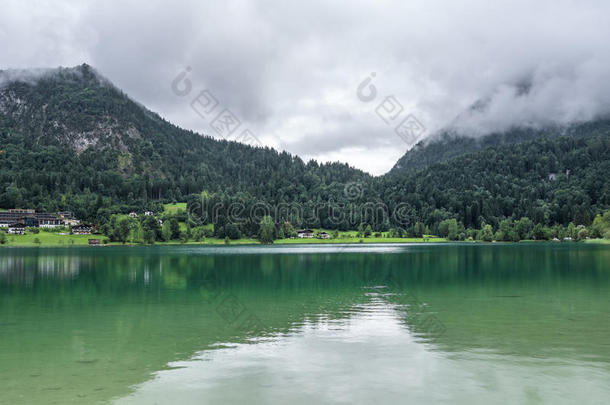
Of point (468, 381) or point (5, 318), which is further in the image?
point (5, 318)

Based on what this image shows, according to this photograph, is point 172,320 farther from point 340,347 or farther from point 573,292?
point 573,292

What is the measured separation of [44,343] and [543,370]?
860 inches

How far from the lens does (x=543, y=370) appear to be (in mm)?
17688

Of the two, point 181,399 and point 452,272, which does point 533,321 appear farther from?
point 452,272

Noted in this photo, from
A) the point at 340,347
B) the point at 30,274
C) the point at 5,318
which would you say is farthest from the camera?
the point at 30,274

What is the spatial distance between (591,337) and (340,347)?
12319 millimetres

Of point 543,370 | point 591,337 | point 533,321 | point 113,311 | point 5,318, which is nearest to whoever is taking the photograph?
point 543,370

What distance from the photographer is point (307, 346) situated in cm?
2172

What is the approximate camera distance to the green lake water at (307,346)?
15.6 m

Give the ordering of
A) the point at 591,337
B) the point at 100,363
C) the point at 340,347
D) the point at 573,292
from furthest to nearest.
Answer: the point at 573,292
the point at 591,337
the point at 340,347
the point at 100,363

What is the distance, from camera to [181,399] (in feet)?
49.2

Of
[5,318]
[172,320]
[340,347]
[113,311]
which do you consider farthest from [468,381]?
[5,318]

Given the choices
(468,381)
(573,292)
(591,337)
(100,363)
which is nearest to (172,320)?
(100,363)

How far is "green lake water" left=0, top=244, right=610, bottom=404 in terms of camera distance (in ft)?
51.3
